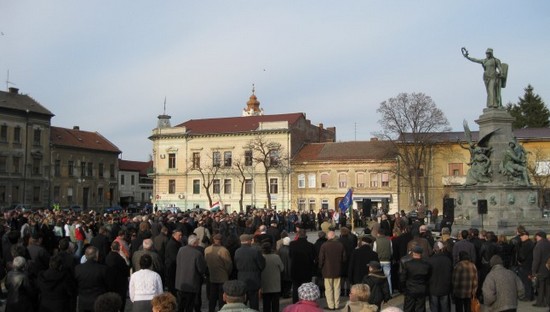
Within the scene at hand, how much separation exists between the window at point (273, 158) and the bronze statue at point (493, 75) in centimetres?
3723

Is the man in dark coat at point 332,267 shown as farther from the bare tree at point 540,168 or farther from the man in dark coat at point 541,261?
A: the bare tree at point 540,168

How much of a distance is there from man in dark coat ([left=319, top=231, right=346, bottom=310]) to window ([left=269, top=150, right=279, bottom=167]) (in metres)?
46.2

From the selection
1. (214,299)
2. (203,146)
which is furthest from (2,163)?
(214,299)

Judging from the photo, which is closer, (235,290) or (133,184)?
(235,290)

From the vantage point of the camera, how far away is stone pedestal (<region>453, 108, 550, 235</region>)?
1989 centimetres

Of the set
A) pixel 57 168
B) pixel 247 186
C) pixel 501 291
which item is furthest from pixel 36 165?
pixel 501 291

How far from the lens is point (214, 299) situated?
10.6 m

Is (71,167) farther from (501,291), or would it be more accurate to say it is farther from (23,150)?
Answer: (501,291)

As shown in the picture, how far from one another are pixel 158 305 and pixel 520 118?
67069 millimetres

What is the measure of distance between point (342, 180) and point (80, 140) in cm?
3196

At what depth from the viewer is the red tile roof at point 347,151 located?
179 feet

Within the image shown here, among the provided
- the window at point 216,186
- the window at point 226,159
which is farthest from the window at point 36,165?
the window at point 226,159

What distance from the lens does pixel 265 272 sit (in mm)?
10305

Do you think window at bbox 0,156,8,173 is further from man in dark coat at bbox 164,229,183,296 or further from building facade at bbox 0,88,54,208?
man in dark coat at bbox 164,229,183,296
